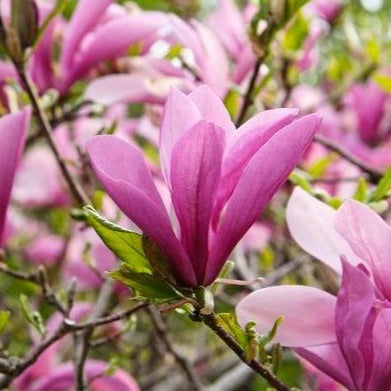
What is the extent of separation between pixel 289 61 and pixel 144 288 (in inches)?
32.6

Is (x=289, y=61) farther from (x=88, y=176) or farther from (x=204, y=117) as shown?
(x=204, y=117)

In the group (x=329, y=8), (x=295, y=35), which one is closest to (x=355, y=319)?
(x=295, y=35)

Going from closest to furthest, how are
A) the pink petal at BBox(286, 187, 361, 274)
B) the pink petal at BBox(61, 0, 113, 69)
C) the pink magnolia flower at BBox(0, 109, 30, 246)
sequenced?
1. the pink petal at BBox(286, 187, 361, 274)
2. the pink magnolia flower at BBox(0, 109, 30, 246)
3. the pink petal at BBox(61, 0, 113, 69)

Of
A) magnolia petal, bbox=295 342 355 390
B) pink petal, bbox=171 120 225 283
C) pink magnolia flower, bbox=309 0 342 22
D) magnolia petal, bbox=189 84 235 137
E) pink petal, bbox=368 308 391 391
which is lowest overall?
pink magnolia flower, bbox=309 0 342 22

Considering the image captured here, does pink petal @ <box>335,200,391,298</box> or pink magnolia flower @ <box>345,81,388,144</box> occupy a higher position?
pink petal @ <box>335,200,391,298</box>

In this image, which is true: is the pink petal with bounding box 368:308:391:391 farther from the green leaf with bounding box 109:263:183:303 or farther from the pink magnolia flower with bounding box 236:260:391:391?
the green leaf with bounding box 109:263:183:303

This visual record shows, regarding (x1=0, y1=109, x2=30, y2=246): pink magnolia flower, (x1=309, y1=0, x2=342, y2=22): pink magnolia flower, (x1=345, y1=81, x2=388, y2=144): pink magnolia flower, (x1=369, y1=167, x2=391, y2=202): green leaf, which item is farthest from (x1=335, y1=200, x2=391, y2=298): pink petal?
(x1=309, y1=0, x2=342, y2=22): pink magnolia flower

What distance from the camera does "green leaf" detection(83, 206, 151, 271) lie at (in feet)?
2.27

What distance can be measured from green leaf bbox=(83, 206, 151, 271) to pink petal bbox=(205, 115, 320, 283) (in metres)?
0.06

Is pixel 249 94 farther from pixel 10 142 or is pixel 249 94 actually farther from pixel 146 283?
pixel 146 283

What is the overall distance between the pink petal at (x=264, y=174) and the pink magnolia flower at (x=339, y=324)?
→ 0.08 meters

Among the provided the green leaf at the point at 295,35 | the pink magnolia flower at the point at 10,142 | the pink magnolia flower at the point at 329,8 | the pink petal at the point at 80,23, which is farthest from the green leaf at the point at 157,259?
the pink magnolia flower at the point at 329,8

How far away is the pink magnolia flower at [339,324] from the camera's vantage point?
68 cm

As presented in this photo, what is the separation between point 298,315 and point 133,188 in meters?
0.20
